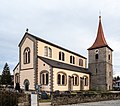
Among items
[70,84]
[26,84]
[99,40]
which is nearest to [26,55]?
[26,84]

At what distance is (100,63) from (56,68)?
2039 cm

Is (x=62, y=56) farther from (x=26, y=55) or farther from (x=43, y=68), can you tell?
(x=43, y=68)

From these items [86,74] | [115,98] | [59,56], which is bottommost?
[115,98]

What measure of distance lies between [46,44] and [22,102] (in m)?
26.1

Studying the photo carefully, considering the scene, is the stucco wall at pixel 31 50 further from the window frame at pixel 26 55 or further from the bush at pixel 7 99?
the bush at pixel 7 99

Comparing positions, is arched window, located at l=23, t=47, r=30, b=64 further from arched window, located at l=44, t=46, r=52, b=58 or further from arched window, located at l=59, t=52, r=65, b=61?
arched window, located at l=59, t=52, r=65, b=61

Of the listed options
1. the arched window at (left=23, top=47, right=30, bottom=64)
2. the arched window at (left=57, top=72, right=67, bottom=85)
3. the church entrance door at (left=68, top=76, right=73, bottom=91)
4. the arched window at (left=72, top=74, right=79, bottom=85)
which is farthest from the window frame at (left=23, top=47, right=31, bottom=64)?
the arched window at (left=72, top=74, right=79, bottom=85)

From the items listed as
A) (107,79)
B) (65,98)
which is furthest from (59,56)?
(65,98)

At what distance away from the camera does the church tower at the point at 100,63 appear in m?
58.8

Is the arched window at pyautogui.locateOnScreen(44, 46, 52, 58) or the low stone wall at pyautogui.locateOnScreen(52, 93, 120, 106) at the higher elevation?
the arched window at pyautogui.locateOnScreen(44, 46, 52, 58)

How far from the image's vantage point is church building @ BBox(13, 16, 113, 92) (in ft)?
143

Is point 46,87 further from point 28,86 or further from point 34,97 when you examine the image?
point 34,97

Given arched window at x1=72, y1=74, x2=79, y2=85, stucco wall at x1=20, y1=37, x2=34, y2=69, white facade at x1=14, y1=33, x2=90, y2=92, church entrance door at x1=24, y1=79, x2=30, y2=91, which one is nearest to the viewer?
white facade at x1=14, y1=33, x2=90, y2=92

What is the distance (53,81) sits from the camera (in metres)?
42.1
